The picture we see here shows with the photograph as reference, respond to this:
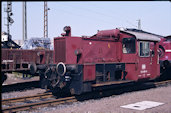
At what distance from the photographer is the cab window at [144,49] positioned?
10.5 meters

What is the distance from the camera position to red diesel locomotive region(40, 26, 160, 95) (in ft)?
27.1

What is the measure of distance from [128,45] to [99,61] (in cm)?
203

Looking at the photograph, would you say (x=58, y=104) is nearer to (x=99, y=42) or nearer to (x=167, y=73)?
(x=99, y=42)

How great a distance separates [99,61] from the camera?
9.74m

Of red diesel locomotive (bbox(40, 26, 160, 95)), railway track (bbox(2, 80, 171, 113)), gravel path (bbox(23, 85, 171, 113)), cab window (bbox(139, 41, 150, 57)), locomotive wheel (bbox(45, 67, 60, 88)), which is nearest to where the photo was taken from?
gravel path (bbox(23, 85, 171, 113))

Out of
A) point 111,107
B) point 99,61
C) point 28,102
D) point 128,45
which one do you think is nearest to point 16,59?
point 28,102

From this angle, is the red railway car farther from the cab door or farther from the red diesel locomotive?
the cab door

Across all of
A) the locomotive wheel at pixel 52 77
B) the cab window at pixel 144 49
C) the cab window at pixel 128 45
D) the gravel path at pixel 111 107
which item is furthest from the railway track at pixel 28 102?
the cab window at pixel 144 49

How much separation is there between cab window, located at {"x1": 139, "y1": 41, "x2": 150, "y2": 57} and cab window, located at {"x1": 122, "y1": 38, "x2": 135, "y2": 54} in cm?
43

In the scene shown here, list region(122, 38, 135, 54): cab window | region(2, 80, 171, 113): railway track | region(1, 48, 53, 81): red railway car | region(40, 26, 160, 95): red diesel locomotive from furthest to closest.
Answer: region(1, 48, 53, 81): red railway car < region(122, 38, 135, 54): cab window < region(40, 26, 160, 95): red diesel locomotive < region(2, 80, 171, 113): railway track

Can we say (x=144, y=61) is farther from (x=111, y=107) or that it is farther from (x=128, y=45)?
(x=111, y=107)

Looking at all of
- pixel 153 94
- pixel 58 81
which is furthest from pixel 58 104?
pixel 153 94

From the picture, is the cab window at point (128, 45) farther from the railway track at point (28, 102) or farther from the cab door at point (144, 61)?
the railway track at point (28, 102)

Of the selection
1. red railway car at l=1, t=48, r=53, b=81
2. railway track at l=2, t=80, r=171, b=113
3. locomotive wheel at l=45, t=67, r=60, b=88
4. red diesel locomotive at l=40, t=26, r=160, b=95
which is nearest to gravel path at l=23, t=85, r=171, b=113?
railway track at l=2, t=80, r=171, b=113
